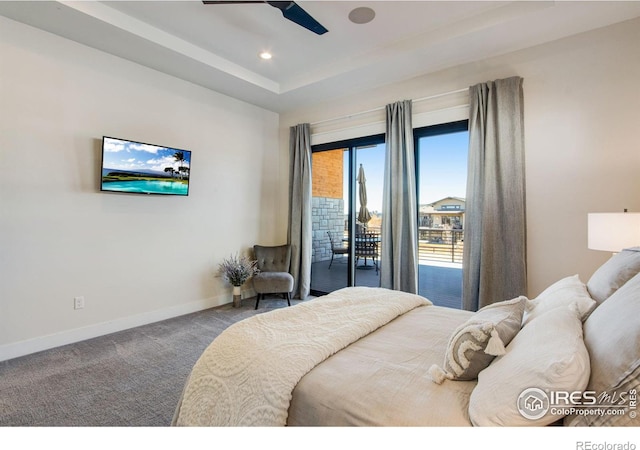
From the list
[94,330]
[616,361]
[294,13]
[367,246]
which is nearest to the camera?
[616,361]

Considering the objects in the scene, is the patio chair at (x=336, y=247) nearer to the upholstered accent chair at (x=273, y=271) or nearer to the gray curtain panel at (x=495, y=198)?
the upholstered accent chair at (x=273, y=271)

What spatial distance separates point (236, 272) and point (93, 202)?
177cm

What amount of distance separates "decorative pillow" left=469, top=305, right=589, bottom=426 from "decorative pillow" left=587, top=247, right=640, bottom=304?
493 mm

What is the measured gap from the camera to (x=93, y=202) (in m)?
3.16

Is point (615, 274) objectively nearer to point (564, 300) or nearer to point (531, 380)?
point (564, 300)

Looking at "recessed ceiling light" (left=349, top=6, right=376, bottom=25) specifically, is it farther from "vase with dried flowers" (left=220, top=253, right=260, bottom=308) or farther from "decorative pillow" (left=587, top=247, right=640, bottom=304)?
"vase with dried flowers" (left=220, top=253, right=260, bottom=308)

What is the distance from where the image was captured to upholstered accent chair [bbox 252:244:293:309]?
4117mm

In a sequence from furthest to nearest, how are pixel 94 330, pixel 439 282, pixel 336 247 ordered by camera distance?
pixel 336 247 < pixel 439 282 < pixel 94 330

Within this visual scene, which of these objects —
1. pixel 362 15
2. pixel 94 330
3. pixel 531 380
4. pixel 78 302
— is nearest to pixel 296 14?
pixel 362 15

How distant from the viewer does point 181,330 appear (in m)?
3.35

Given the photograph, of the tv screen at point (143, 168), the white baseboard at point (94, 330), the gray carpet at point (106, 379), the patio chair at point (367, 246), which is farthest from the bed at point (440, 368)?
the patio chair at point (367, 246)

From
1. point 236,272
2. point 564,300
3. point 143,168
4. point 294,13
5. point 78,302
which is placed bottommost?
point 78,302

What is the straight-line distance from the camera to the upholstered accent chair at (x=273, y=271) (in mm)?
4117

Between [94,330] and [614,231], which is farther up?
[614,231]
